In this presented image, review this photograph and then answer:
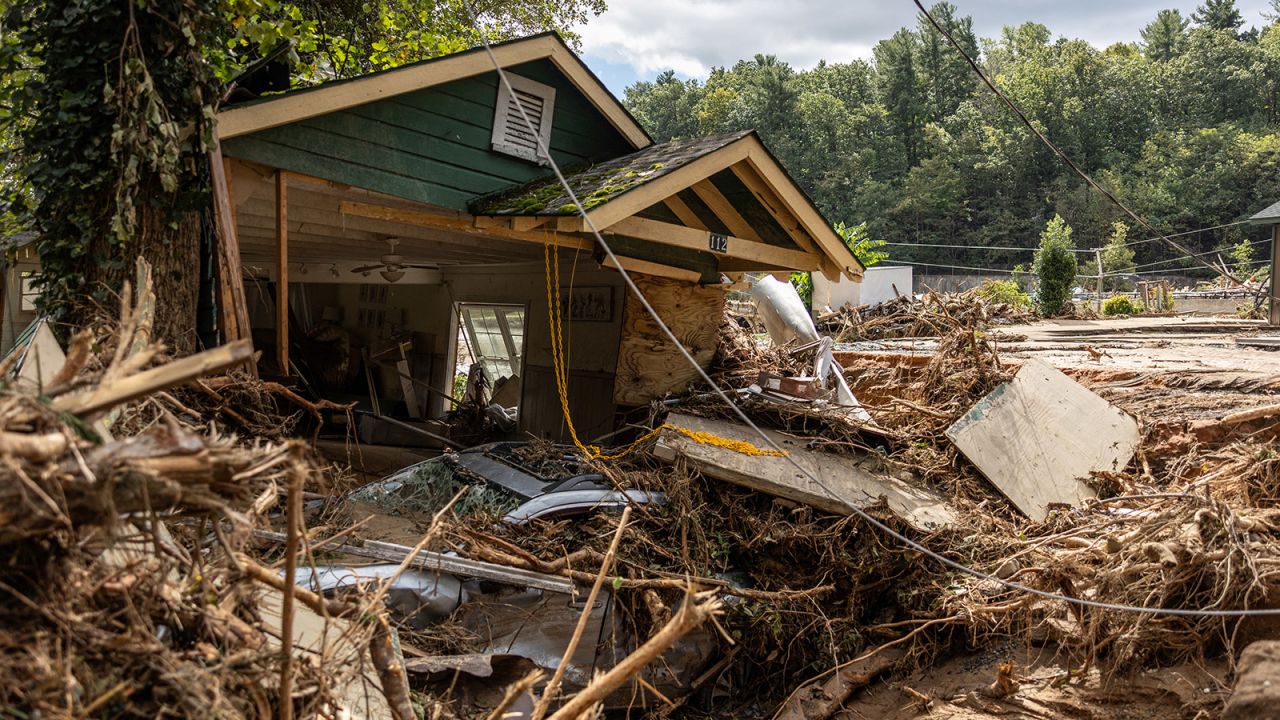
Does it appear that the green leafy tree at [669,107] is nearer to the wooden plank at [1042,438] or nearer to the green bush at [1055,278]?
the green bush at [1055,278]

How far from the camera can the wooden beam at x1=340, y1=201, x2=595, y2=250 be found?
25.0 feet

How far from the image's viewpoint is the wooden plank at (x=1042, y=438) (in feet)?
23.9

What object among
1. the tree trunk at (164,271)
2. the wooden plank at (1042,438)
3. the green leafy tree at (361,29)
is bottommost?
the wooden plank at (1042,438)

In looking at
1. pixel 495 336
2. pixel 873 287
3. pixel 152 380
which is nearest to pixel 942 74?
pixel 873 287

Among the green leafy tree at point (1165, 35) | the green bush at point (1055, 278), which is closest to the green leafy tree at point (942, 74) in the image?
the green leafy tree at point (1165, 35)

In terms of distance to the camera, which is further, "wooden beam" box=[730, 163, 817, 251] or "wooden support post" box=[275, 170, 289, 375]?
"wooden beam" box=[730, 163, 817, 251]

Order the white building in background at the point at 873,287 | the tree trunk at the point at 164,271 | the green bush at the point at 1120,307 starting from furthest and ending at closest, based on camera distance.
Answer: the green bush at the point at 1120,307, the white building in background at the point at 873,287, the tree trunk at the point at 164,271

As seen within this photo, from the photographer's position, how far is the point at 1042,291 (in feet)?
68.7

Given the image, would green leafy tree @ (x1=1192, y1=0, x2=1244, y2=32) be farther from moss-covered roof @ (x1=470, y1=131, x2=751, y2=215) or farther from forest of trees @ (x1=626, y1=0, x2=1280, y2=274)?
moss-covered roof @ (x1=470, y1=131, x2=751, y2=215)

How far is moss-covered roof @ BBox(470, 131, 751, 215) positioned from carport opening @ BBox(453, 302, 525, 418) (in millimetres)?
3329

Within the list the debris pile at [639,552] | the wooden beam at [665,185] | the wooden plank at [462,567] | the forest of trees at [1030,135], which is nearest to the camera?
the debris pile at [639,552]

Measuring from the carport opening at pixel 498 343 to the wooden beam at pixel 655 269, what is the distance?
3064 mm

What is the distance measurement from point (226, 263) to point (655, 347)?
13.9 feet

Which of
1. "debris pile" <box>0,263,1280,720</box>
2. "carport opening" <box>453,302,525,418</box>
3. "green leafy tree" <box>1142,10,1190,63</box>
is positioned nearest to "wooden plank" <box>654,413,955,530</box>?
"debris pile" <box>0,263,1280,720</box>
